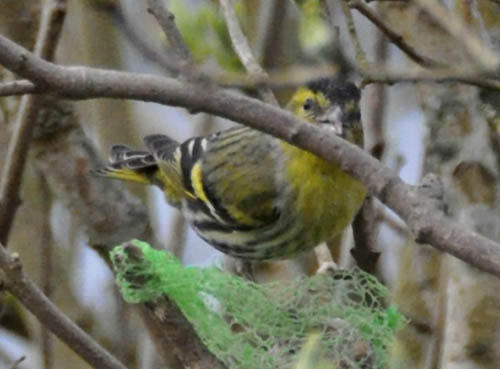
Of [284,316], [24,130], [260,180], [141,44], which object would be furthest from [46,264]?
[141,44]

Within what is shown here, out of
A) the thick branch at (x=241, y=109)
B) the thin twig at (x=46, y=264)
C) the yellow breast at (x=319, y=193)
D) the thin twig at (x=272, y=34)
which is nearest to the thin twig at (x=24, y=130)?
the thin twig at (x=46, y=264)

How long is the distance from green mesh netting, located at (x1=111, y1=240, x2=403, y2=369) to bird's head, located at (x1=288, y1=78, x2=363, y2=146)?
21.3 inches

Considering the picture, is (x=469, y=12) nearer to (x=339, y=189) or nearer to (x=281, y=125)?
(x=339, y=189)

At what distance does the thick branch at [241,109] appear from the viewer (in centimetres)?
150

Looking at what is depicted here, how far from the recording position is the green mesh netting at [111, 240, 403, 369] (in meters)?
2.14

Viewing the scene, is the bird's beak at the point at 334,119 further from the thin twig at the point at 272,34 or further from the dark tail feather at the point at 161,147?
the dark tail feather at the point at 161,147

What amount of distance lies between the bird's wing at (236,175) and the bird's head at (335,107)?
30 centimetres

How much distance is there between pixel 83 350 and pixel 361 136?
3.80ft

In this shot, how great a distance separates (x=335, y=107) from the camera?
9.27 ft

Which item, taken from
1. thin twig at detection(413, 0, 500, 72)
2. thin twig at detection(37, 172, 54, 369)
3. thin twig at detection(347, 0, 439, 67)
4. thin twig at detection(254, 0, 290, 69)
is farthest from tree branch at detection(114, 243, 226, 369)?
thin twig at detection(254, 0, 290, 69)

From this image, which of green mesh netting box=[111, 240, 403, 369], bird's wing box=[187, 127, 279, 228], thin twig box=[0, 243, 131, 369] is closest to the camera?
thin twig box=[0, 243, 131, 369]

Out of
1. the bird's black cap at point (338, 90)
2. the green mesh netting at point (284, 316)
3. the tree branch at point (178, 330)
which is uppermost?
the bird's black cap at point (338, 90)

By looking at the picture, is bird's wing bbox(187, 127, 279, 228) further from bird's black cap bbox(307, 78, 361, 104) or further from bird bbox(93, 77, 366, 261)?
bird's black cap bbox(307, 78, 361, 104)

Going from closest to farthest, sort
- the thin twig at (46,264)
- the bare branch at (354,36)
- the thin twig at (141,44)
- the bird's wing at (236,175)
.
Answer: the thin twig at (141,44) < the bare branch at (354,36) < the thin twig at (46,264) < the bird's wing at (236,175)
